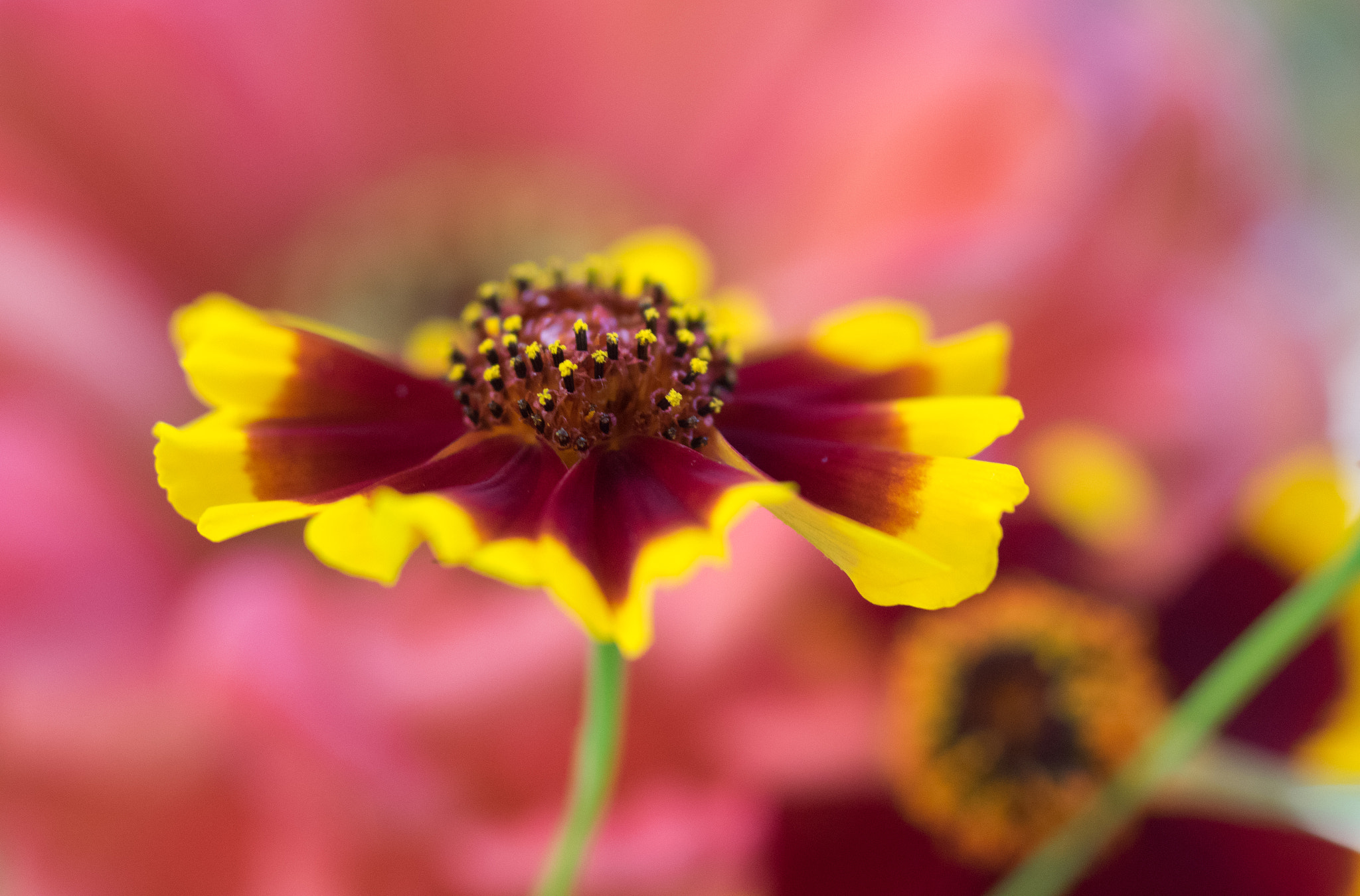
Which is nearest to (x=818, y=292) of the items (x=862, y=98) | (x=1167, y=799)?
(x=862, y=98)

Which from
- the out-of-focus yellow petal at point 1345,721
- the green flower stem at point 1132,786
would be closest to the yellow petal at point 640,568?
the green flower stem at point 1132,786

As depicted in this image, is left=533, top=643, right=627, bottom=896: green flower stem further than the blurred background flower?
No

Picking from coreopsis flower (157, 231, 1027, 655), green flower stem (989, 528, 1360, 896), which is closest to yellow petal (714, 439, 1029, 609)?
coreopsis flower (157, 231, 1027, 655)

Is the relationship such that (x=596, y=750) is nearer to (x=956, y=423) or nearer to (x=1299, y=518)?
(x=956, y=423)

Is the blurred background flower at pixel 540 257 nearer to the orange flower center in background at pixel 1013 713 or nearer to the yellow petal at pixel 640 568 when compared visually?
the orange flower center in background at pixel 1013 713

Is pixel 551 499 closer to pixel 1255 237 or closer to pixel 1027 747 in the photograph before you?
pixel 1027 747

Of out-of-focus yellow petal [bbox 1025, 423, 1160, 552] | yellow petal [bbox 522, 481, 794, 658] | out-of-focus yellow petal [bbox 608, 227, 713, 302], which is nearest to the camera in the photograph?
yellow petal [bbox 522, 481, 794, 658]

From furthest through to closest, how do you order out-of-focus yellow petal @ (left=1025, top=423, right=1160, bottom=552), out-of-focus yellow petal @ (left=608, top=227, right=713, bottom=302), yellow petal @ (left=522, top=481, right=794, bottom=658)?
out-of-focus yellow petal @ (left=1025, top=423, right=1160, bottom=552)
out-of-focus yellow petal @ (left=608, top=227, right=713, bottom=302)
yellow petal @ (left=522, top=481, right=794, bottom=658)

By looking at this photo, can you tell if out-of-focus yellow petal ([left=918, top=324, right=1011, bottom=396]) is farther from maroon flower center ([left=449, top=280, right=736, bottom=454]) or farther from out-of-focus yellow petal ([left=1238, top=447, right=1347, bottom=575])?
out-of-focus yellow petal ([left=1238, top=447, right=1347, bottom=575])
